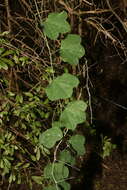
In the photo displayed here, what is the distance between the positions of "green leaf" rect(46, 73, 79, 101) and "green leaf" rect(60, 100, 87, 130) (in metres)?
0.07

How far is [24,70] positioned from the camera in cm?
210

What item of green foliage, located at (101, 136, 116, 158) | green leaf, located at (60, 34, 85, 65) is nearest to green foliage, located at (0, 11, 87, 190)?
green leaf, located at (60, 34, 85, 65)

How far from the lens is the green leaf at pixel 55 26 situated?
120cm

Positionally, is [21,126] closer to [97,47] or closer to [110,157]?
[110,157]

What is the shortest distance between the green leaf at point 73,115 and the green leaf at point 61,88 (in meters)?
0.07

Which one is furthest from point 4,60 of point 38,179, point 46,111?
point 38,179

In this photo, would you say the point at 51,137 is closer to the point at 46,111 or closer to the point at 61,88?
the point at 61,88

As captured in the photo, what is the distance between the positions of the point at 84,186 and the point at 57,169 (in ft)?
5.46

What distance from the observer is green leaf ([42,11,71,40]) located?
3.95ft

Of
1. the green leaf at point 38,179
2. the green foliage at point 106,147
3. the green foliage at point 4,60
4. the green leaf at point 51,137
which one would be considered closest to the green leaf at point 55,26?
the green leaf at point 51,137

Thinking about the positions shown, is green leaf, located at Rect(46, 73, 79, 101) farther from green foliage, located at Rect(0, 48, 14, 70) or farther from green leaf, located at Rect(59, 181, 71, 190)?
green foliage, located at Rect(0, 48, 14, 70)

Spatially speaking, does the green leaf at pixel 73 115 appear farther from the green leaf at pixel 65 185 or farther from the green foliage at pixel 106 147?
the green foliage at pixel 106 147

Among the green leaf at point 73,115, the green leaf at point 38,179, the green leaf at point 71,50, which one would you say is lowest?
the green leaf at point 38,179

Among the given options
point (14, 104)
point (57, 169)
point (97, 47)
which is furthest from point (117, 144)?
point (57, 169)
